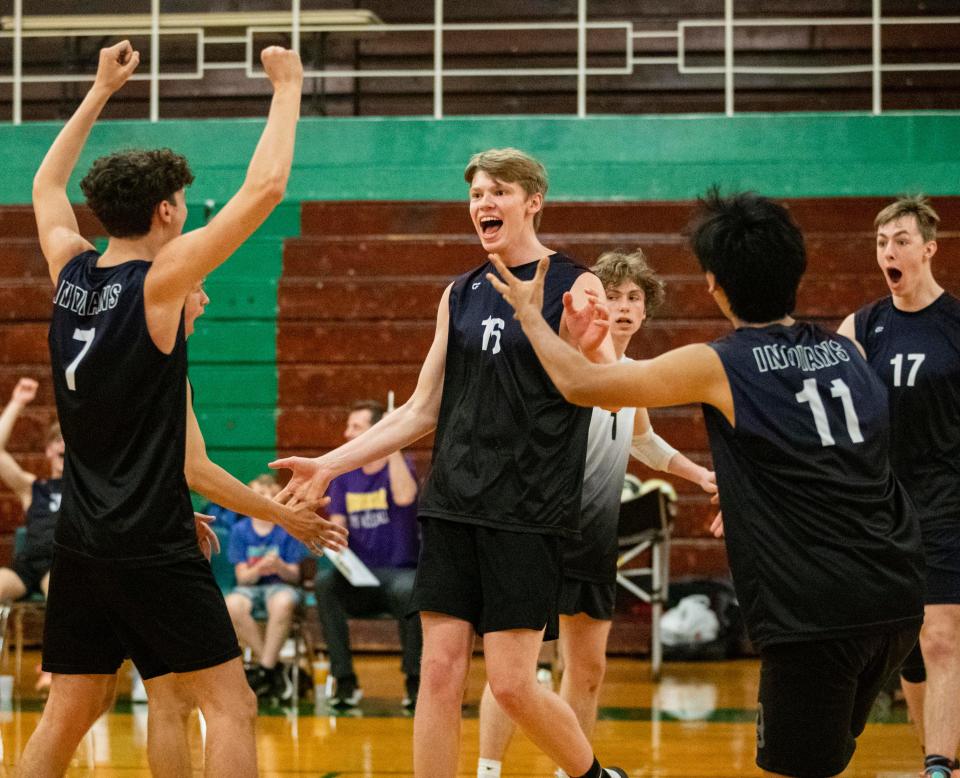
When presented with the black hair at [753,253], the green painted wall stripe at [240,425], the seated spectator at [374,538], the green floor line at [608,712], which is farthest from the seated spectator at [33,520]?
the black hair at [753,253]

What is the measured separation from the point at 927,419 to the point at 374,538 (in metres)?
3.59

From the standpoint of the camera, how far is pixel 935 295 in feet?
17.0

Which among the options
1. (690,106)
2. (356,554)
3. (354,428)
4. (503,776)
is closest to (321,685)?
(356,554)

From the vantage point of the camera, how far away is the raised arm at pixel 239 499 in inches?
143

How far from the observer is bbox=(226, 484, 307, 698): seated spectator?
7.56m

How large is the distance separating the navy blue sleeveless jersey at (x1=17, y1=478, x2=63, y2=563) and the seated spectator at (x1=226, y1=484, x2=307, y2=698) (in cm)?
105

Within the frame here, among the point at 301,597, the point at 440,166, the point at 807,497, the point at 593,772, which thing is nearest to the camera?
the point at 807,497

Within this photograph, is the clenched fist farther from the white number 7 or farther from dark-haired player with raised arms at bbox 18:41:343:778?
the white number 7

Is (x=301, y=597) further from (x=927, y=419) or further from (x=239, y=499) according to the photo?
(x=239, y=499)

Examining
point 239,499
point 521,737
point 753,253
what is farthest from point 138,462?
point 521,737

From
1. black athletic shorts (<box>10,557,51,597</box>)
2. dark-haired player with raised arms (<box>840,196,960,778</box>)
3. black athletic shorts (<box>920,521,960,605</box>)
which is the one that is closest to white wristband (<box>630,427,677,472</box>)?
dark-haired player with raised arms (<box>840,196,960,778</box>)

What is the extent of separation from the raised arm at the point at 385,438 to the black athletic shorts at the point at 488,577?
30cm

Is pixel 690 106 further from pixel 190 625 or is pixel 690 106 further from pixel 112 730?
pixel 190 625

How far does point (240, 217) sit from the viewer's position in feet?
10.7
